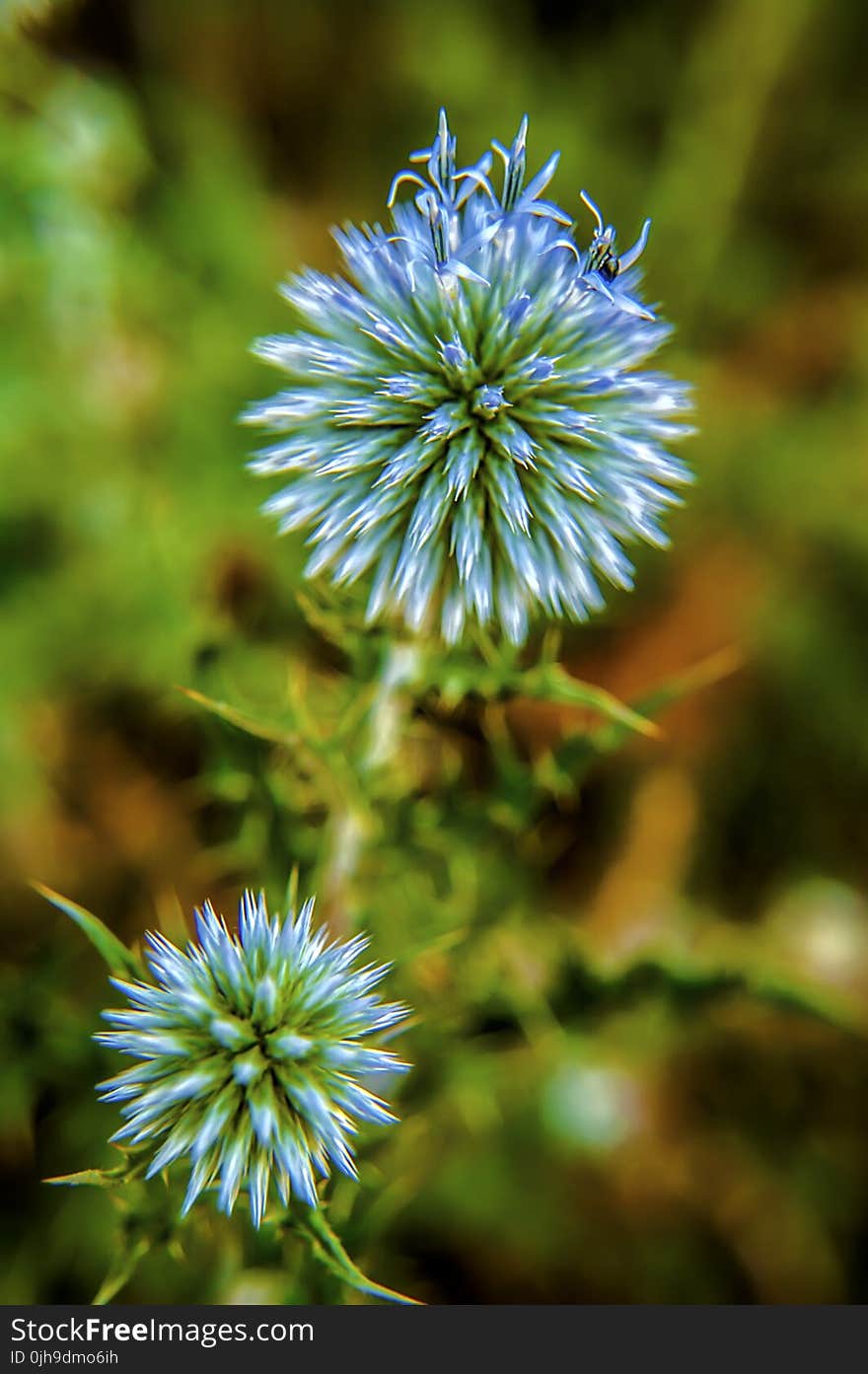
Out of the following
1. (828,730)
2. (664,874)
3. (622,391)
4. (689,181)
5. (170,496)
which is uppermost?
(689,181)

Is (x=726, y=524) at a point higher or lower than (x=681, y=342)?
lower

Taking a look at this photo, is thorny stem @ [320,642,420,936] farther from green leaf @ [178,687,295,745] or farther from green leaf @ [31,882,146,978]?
green leaf @ [31,882,146,978]

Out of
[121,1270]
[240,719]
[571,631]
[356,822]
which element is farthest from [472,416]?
[571,631]

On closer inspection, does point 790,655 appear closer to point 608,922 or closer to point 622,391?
point 608,922

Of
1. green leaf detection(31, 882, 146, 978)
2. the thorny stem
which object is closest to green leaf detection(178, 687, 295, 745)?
the thorny stem

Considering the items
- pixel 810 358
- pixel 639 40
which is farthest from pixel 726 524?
pixel 639 40

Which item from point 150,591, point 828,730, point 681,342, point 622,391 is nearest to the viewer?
point 622,391

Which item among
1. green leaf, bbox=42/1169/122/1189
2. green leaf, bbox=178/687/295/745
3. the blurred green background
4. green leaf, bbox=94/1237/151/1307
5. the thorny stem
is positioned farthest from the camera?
the blurred green background

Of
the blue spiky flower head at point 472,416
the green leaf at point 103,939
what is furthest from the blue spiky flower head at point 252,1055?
the blue spiky flower head at point 472,416
